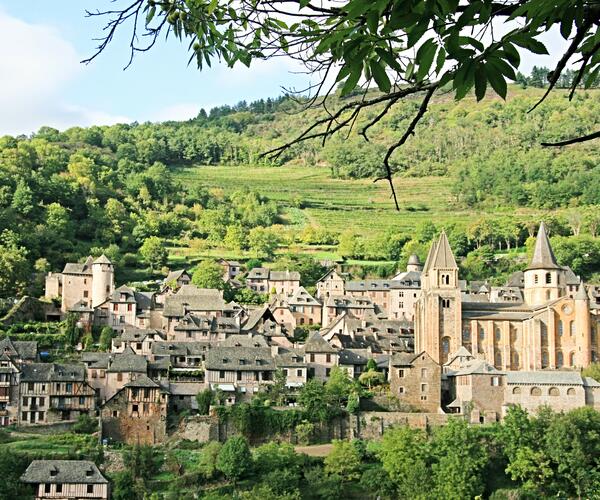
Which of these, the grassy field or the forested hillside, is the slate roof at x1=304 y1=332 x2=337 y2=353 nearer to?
the forested hillside

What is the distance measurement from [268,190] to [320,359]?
7422cm

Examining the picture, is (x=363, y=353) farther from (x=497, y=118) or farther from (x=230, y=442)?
(x=497, y=118)

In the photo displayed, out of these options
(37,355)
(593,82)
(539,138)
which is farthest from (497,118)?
(593,82)

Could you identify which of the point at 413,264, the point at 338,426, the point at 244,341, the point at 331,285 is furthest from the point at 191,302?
the point at 413,264

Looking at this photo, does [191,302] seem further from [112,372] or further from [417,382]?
[417,382]

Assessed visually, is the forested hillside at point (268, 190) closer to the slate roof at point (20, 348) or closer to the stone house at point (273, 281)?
the stone house at point (273, 281)

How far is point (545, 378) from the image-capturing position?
198ft

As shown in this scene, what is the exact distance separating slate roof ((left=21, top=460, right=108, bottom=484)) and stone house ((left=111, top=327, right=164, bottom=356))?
55.9 ft

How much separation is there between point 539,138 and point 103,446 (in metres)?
121

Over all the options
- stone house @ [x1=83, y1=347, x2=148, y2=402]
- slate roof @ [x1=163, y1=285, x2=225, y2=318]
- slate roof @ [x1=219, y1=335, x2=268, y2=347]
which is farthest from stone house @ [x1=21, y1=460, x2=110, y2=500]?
slate roof @ [x1=163, y1=285, x2=225, y2=318]

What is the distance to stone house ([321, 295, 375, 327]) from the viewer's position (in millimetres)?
82750

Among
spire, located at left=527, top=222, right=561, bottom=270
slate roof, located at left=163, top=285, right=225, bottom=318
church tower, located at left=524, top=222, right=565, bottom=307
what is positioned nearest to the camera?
church tower, located at left=524, top=222, right=565, bottom=307

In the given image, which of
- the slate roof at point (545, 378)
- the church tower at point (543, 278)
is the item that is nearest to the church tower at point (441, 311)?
the slate roof at point (545, 378)

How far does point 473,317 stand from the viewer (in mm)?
69438
